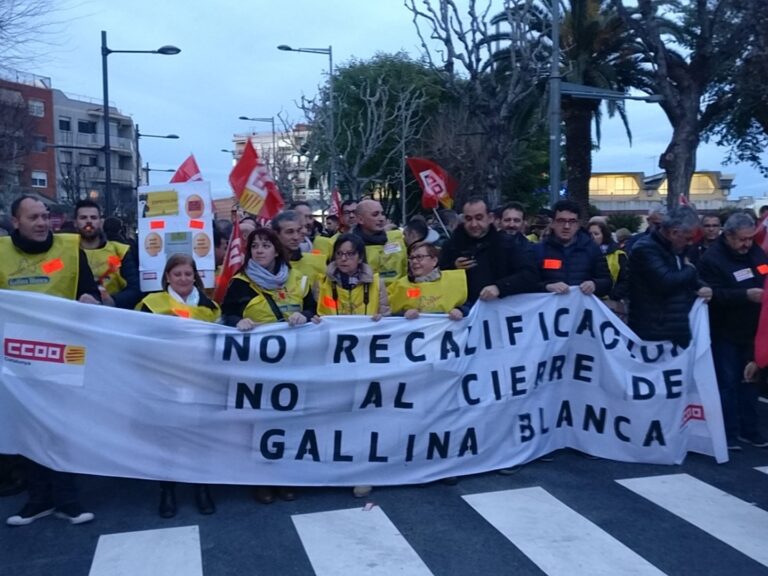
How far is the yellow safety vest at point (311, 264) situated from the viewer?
7239 mm

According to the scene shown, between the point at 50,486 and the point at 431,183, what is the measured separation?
22.4 feet

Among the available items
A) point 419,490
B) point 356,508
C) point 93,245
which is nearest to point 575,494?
point 419,490

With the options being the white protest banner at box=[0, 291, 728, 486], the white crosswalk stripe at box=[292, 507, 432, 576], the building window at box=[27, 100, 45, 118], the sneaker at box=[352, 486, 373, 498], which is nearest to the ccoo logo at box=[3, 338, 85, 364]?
the white protest banner at box=[0, 291, 728, 486]

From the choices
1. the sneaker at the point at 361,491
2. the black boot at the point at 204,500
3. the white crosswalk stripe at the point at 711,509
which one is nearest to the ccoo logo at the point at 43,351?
the black boot at the point at 204,500

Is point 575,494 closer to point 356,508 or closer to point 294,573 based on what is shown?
point 356,508

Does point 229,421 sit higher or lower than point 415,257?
lower

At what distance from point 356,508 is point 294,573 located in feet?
3.37

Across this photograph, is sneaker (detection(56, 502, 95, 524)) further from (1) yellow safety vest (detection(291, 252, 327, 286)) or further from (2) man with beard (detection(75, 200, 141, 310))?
(1) yellow safety vest (detection(291, 252, 327, 286))

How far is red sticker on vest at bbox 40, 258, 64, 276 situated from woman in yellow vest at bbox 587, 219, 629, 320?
4232mm

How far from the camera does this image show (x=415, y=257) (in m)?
6.20

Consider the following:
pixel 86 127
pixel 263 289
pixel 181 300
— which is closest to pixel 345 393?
pixel 263 289

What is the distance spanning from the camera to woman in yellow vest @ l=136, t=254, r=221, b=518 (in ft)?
18.1

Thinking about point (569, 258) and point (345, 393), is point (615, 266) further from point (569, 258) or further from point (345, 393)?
point (345, 393)

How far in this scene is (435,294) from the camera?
6234 mm
